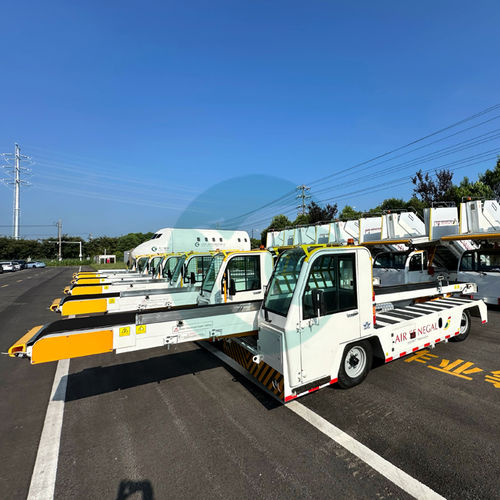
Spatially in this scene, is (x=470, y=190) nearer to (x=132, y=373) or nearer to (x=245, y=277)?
(x=245, y=277)

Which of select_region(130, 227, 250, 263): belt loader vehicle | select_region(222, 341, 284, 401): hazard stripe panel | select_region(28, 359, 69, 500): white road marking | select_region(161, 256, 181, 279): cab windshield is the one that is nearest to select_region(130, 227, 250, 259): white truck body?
select_region(130, 227, 250, 263): belt loader vehicle

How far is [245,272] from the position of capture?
6.24 m

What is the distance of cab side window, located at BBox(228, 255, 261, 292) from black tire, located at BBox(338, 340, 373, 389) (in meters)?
2.49

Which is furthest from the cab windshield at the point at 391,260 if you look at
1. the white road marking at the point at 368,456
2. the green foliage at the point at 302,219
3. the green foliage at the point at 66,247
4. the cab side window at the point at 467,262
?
the green foliage at the point at 66,247

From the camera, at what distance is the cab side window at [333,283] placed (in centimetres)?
389

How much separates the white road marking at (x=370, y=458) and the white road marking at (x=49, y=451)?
9.46 ft

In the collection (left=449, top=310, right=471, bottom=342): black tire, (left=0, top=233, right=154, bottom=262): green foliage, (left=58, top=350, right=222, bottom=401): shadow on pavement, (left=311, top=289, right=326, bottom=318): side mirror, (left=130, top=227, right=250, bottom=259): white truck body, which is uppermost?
(left=0, top=233, right=154, bottom=262): green foliage

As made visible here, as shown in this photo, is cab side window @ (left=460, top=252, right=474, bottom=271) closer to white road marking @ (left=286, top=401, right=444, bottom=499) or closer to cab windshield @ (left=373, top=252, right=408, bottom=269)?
cab windshield @ (left=373, top=252, right=408, bottom=269)

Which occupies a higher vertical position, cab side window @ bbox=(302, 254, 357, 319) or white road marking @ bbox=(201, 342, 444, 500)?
cab side window @ bbox=(302, 254, 357, 319)

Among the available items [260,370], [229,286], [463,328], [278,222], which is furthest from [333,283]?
[278,222]

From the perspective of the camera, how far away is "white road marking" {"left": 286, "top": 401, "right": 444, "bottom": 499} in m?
2.60

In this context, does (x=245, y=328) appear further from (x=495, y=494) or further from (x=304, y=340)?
(x=495, y=494)

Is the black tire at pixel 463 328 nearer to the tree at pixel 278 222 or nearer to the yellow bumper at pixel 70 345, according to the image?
the yellow bumper at pixel 70 345

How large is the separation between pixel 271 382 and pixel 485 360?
15.3ft
